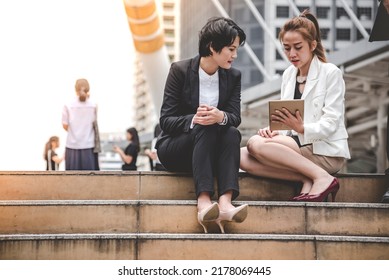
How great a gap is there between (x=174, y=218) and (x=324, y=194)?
35.4 inches

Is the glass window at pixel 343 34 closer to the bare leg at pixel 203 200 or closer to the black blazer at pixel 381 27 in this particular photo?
the black blazer at pixel 381 27

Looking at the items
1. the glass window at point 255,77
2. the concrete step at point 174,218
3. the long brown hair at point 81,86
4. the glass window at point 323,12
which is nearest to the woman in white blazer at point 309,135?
the concrete step at point 174,218

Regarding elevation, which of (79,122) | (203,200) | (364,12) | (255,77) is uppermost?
(364,12)

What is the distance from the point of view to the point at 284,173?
504 cm

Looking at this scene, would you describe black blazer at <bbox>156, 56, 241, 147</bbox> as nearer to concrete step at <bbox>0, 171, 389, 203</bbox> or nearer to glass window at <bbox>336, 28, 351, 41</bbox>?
concrete step at <bbox>0, 171, 389, 203</bbox>

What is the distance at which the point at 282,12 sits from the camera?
166 feet

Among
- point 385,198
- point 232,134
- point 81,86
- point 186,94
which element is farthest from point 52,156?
point 385,198

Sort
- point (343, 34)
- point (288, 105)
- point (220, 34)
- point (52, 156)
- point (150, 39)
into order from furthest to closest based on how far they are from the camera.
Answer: point (343, 34) → point (150, 39) → point (52, 156) → point (288, 105) → point (220, 34)

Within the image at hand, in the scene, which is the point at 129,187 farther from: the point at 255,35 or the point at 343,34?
the point at 343,34

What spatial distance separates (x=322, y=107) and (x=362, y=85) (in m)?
12.6

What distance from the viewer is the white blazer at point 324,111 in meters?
4.93

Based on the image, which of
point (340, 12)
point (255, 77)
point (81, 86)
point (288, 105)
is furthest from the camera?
point (255, 77)

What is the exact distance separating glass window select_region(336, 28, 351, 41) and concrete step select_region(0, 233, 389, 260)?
47.6m

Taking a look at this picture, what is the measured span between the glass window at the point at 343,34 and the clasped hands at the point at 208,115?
1863 inches
